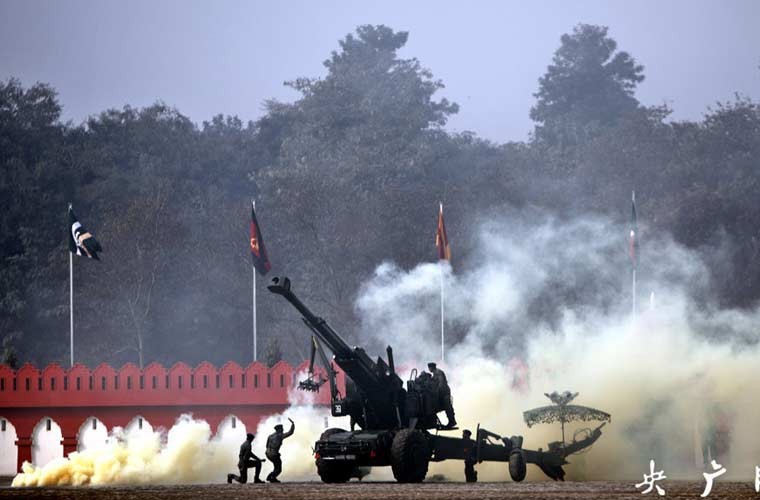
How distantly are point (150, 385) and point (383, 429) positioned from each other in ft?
→ 73.6

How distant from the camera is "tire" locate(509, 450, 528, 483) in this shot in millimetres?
43312

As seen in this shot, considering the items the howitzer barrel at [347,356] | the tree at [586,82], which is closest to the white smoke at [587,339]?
the howitzer barrel at [347,356]

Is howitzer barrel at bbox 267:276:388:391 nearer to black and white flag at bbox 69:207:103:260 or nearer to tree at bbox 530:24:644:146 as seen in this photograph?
black and white flag at bbox 69:207:103:260

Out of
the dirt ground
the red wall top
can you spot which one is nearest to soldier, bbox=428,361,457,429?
the dirt ground

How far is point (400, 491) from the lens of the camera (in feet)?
125

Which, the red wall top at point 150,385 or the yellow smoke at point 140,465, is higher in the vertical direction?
the red wall top at point 150,385

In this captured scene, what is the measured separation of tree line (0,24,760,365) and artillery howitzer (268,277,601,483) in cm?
3209

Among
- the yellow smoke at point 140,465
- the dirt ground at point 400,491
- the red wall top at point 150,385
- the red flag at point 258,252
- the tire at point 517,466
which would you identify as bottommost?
the dirt ground at point 400,491

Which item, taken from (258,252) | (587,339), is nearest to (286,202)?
(258,252)

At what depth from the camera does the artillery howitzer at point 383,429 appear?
41906mm

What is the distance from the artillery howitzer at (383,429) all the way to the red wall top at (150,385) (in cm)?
1922

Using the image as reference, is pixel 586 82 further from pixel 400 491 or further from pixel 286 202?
pixel 400 491

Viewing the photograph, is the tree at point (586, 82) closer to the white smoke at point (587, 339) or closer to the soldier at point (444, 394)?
the white smoke at point (587, 339)

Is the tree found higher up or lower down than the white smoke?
higher up
